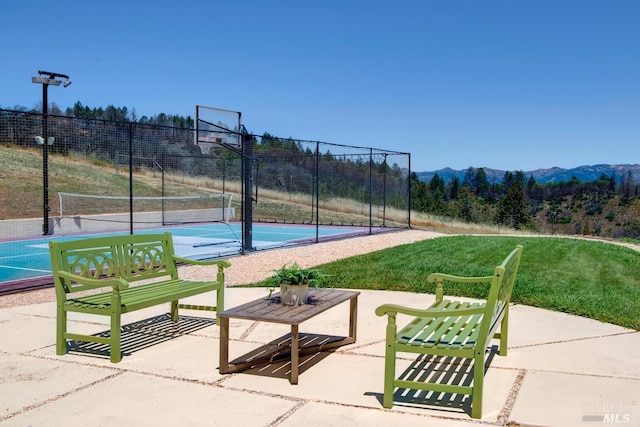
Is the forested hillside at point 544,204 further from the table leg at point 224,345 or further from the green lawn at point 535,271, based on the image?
the table leg at point 224,345

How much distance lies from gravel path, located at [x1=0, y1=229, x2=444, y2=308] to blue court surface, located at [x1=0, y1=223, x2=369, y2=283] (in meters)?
0.79

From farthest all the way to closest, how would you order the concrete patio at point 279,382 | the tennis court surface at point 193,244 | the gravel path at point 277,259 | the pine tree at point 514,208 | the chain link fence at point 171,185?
1. the pine tree at point 514,208
2. the chain link fence at point 171,185
3. the tennis court surface at point 193,244
4. the gravel path at point 277,259
5. the concrete patio at point 279,382

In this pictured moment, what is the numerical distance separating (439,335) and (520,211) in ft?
149

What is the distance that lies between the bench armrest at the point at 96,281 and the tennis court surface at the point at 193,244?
4290mm

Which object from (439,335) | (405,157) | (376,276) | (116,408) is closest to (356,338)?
(439,335)

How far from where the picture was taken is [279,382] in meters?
4.15

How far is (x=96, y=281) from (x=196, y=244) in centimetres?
1054

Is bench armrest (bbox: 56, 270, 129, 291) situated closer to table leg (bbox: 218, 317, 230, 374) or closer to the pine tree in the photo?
table leg (bbox: 218, 317, 230, 374)

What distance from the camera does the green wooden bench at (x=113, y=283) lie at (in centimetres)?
461

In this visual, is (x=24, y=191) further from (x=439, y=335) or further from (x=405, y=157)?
(x=439, y=335)

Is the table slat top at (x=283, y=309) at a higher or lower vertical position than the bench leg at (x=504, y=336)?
higher

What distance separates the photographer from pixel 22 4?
24422 millimetres

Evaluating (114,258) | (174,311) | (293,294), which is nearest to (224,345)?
(293,294)

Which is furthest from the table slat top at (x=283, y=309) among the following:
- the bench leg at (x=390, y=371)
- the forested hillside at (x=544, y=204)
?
the forested hillside at (x=544, y=204)
